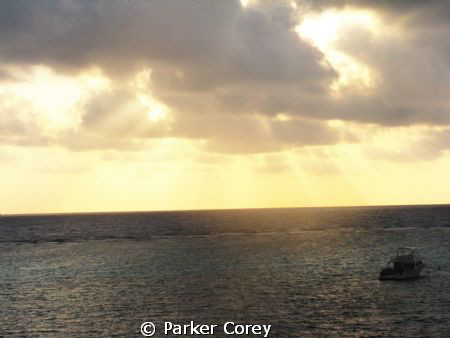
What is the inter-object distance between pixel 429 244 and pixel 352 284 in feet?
258

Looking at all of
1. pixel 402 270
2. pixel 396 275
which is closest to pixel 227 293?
pixel 396 275

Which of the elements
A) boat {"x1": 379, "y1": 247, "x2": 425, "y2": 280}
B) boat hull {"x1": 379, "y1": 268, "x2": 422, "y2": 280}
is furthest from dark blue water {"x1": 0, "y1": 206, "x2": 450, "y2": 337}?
boat {"x1": 379, "y1": 247, "x2": 425, "y2": 280}

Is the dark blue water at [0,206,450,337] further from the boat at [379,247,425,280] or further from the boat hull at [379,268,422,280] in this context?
the boat at [379,247,425,280]

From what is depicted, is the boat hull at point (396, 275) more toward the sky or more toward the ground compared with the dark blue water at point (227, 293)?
more toward the sky

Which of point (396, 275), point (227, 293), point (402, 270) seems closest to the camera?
point (227, 293)

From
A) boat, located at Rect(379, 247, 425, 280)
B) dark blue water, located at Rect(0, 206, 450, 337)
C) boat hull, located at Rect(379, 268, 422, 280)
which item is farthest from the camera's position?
boat, located at Rect(379, 247, 425, 280)

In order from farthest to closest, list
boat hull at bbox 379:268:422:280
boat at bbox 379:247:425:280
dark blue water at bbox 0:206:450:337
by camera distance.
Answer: boat at bbox 379:247:425:280 < boat hull at bbox 379:268:422:280 < dark blue water at bbox 0:206:450:337

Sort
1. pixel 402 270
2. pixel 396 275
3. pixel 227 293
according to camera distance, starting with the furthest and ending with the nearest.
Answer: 1. pixel 402 270
2. pixel 396 275
3. pixel 227 293

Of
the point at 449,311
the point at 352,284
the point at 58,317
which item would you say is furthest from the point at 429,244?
the point at 58,317

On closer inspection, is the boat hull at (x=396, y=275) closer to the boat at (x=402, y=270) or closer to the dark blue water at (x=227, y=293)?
the boat at (x=402, y=270)

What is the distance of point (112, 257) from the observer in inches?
5571

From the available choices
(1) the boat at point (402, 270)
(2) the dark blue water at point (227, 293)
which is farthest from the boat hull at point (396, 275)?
(2) the dark blue water at point (227, 293)

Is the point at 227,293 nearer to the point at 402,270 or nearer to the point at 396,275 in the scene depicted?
the point at 396,275

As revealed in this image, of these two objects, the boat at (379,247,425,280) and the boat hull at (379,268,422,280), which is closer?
the boat hull at (379,268,422,280)
